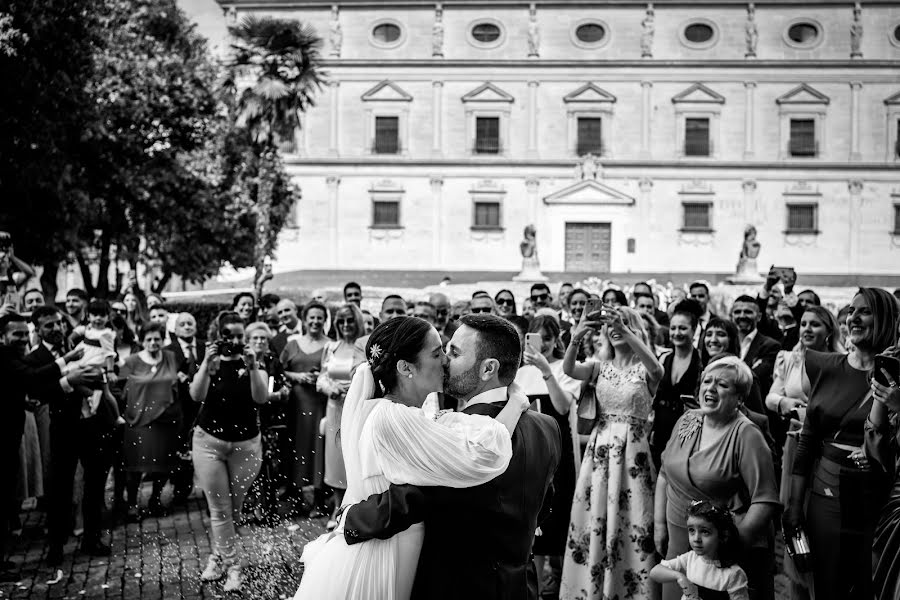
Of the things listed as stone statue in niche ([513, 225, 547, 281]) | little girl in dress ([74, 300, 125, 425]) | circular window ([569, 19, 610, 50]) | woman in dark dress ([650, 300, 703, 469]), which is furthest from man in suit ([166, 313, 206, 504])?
circular window ([569, 19, 610, 50])

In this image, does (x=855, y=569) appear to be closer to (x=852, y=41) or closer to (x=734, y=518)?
(x=734, y=518)

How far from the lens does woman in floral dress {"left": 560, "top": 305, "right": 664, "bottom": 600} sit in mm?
6055

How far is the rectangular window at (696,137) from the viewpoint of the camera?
44.8 metres

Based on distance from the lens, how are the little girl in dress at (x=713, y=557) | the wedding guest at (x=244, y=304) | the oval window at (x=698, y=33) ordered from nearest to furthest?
1. the little girl in dress at (x=713, y=557)
2. the wedding guest at (x=244, y=304)
3. the oval window at (x=698, y=33)

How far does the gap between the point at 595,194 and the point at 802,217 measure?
10.9m

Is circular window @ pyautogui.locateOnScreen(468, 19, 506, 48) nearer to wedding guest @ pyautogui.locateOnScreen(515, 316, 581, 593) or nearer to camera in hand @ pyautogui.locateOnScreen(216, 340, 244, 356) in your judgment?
wedding guest @ pyautogui.locateOnScreen(515, 316, 581, 593)

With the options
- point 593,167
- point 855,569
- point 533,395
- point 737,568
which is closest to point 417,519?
point 737,568

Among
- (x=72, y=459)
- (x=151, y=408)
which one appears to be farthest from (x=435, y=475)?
(x=151, y=408)

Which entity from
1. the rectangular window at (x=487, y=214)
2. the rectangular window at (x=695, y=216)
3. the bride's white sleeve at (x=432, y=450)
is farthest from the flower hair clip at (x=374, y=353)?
the rectangular window at (x=695, y=216)

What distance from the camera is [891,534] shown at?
147 inches

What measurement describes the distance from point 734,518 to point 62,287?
49.6 metres

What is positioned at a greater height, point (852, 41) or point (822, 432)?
point (852, 41)

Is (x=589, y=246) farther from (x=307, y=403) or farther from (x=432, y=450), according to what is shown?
(x=432, y=450)

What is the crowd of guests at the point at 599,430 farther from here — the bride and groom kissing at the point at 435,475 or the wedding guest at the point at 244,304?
the bride and groom kissing at the point at 435,475
